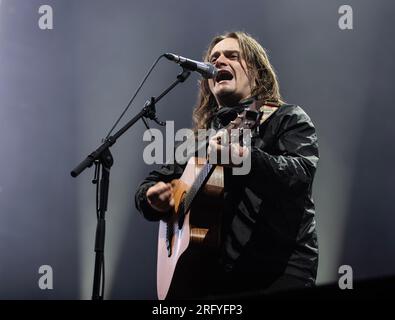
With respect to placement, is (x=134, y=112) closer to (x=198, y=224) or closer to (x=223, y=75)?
(x=223, y=75)

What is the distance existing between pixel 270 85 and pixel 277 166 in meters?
0.77

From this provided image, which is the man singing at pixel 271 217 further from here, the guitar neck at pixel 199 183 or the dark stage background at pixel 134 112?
the dark stage background at pixel 134 112

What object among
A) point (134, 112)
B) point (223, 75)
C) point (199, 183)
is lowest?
point (199, 183)

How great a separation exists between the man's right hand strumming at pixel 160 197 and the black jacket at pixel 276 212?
1.79 feet

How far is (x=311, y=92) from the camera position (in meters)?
3.35

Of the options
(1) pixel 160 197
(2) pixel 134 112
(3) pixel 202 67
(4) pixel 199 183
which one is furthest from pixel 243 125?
(2) pixel 134 112

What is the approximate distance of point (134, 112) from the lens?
3.63 meters

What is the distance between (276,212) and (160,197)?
709 mm

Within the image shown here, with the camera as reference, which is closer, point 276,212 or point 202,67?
point 276,212

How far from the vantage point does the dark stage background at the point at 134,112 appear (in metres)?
3.26

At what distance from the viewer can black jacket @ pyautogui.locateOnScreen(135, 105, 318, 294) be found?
1.92m
